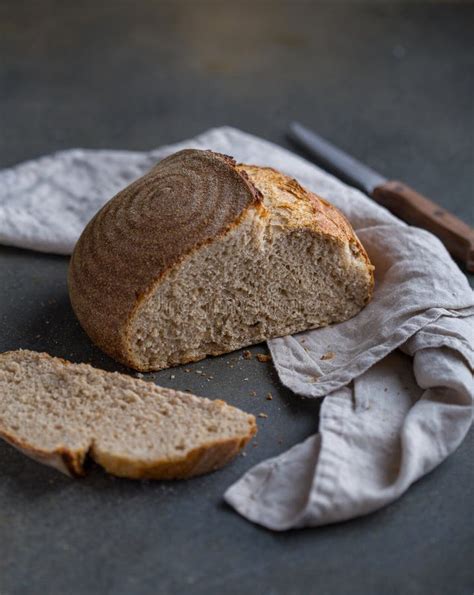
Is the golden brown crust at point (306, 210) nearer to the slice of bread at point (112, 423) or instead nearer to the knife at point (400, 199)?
the knife at point (400, 199)

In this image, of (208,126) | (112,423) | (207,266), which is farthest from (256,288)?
(208,126)

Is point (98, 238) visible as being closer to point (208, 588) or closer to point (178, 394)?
point (178, 394)

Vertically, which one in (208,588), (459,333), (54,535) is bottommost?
(54,535)

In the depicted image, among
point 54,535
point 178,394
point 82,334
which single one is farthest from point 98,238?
point 54,535

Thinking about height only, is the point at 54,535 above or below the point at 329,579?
below

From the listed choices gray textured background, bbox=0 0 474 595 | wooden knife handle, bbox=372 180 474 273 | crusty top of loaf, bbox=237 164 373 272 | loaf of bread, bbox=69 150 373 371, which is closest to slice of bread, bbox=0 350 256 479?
gray textured background, bbox=0 0 474 595

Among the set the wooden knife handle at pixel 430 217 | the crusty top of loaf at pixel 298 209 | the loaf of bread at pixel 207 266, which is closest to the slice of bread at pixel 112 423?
the loaf of bread at pixel 207 266
